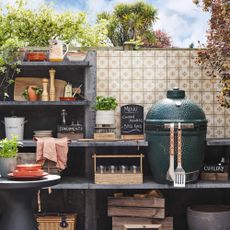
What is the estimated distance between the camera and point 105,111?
772 centimetres

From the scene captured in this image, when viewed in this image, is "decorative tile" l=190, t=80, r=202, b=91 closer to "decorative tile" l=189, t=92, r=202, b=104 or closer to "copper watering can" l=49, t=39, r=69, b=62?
"decorative tile" l=189, t=92, r=202, b=104

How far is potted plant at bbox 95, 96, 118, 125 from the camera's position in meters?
7.73

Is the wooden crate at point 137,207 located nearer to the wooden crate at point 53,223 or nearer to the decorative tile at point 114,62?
the wooden crate at point 53,223

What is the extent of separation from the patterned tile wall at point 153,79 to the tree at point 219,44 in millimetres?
360

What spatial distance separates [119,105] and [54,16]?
5.61 metres

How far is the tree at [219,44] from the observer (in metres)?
7.22

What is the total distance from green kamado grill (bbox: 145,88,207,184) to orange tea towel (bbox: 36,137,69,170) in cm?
102

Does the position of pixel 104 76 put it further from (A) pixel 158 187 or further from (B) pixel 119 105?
(A) pixel 158 187

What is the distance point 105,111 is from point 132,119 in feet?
1.26

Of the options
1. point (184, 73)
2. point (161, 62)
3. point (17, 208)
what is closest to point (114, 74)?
point (161, 62)

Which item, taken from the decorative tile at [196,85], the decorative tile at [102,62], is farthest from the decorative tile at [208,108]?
the decorative tile at [102,62]

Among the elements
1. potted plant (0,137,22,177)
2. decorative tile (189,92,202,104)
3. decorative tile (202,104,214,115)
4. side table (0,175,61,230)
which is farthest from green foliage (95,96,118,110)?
side table (0,175,61,230)

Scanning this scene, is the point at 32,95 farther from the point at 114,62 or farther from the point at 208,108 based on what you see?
the point at 208,108

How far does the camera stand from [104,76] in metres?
8.11
